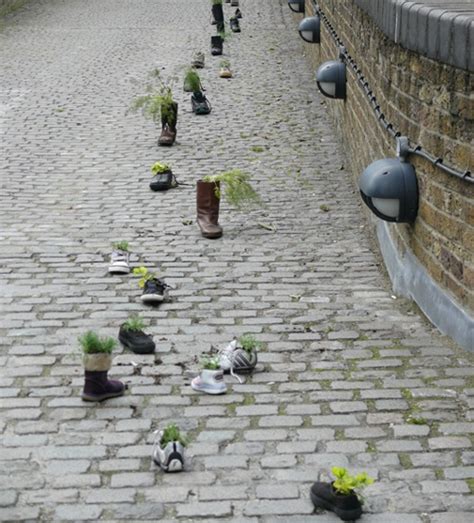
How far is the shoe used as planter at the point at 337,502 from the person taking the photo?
4551mm

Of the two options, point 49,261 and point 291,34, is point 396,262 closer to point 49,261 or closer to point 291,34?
point 49,261

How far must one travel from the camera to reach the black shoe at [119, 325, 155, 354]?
6.43 m

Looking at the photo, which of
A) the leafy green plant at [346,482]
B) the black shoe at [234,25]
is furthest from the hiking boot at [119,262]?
the black shoe at [234,25]

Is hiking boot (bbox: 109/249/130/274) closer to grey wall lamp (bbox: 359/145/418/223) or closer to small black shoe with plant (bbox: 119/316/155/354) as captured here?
small black shoe with plant (bbox: 119/316/155/354)

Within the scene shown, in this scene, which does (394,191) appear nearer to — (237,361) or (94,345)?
(237,361)

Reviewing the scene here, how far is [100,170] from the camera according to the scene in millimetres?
11609

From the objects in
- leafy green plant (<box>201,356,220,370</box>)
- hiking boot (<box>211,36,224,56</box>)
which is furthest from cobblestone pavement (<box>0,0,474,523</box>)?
hiking boot (<box>211,36,224,56</box>)

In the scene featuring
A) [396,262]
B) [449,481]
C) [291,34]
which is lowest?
[291,34]

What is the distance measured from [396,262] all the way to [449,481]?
3.01 meters

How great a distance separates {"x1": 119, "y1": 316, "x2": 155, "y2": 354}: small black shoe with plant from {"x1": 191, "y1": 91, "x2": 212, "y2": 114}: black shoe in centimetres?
782

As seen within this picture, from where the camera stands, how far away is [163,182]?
1061 centimetres

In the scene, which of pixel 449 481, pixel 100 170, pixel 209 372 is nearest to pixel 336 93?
pixel 100 170

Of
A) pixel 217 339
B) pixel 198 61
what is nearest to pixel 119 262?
pixel 217 339

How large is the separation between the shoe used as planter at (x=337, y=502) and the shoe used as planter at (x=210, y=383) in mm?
1286
